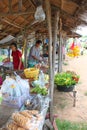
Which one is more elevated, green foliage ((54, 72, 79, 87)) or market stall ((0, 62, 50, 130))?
market stall ((0, 62, 50, 130))

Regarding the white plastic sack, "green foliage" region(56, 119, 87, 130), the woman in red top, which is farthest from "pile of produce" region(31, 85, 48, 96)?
the woman in red top

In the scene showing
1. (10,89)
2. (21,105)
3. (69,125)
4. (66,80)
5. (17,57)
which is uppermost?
(17,57)

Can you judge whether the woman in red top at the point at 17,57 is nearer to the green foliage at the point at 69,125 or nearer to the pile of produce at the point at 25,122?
the green foliage at the point at 69,125

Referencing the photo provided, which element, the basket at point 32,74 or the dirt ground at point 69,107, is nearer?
the basket at point 32,74

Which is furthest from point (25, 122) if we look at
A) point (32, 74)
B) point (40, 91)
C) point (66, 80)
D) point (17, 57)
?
point (66, 80)

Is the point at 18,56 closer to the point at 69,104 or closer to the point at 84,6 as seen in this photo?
the point at 69,104

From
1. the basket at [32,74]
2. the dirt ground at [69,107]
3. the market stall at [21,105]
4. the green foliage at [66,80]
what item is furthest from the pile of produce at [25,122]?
the green foliage at [66,80]

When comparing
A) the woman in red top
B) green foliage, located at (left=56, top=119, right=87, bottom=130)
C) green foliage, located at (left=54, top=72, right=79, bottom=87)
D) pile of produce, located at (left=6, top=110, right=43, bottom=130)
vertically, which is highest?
the woman in red top

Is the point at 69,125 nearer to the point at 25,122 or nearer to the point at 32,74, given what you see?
the point at 32,74

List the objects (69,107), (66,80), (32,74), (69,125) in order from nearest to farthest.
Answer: (32,74), (69,125), (69,107), (66,80)

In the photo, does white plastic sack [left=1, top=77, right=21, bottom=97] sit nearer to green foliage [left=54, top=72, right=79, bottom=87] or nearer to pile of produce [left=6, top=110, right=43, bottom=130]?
pile of produce [left=6, top=110, right=43, bottom=130]

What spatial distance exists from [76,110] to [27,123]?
3.79m

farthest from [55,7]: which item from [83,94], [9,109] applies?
[83,94]

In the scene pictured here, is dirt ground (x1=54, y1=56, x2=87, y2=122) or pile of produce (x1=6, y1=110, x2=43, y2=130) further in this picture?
dirt ground (x1=54, y1=56, x2=87, y2=122)
